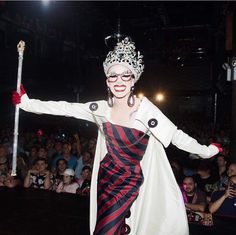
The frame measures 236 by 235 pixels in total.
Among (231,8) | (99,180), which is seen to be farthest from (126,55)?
(231,8)

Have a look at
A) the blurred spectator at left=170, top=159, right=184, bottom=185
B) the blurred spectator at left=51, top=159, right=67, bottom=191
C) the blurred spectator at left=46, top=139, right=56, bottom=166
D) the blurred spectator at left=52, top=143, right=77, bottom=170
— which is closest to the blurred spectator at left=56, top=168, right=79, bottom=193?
the blurred spectator at left=51, top=159, right=67, bottom=191

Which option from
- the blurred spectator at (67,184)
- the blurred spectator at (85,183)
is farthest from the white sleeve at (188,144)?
the blurred spectator at (67,184)

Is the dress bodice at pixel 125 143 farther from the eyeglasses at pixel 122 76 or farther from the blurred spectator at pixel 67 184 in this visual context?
the blurred spectator at pixel 67 184

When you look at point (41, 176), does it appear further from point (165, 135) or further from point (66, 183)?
point (165, 135)

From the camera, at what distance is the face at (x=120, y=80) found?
2.35m

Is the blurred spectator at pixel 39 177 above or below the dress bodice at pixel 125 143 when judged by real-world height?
below

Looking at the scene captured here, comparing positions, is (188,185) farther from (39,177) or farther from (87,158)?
(39,177)

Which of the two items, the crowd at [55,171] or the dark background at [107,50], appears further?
the dark background at [107,50]

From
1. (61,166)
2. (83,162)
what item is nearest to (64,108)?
(61,166)

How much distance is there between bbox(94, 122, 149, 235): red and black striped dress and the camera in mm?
2289

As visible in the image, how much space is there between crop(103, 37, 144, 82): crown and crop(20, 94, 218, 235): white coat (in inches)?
9.8

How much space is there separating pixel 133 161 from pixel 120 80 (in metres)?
0.60

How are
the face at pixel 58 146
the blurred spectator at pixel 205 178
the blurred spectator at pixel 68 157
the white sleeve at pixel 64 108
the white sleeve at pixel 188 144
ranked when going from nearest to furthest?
the white sleeve at pixel 188 144, the white sleeve at pixel 64 108, the blurred spectator at pixel 205 178, the blurred spectator at pixel 68 157, the face at pixel 58 146

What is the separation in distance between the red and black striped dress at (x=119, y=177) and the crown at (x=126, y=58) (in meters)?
0.44
